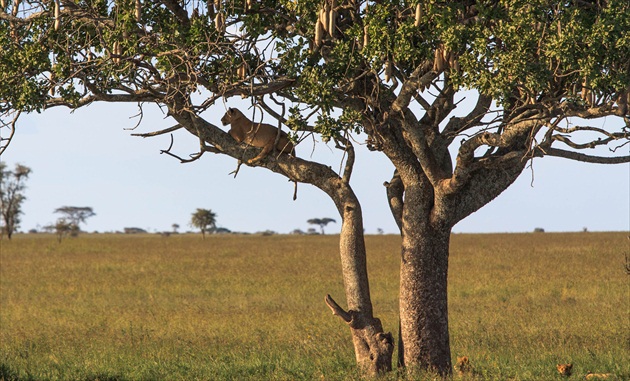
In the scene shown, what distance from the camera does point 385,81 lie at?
1050 cm

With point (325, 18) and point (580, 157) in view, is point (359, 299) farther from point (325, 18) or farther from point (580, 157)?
point (325, 18)

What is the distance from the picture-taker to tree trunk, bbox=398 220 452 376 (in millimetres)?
12883

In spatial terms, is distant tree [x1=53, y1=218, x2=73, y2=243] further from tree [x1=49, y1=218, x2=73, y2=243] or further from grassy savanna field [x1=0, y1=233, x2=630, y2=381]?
grassy savanna field [x1=0, y1=233, x2=630, y2=381]

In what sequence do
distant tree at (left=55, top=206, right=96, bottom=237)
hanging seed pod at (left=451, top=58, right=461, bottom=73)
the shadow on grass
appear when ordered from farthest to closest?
distant tree at (left=55, top=206, right=96, bottom=237), the shadow on grass, hanging seed pod at (left=451, top=58, right=461, bottom=73)

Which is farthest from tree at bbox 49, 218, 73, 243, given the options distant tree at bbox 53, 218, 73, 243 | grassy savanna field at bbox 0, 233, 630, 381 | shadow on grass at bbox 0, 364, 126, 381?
shadow on grass at bbox 0, 364, 126, 381

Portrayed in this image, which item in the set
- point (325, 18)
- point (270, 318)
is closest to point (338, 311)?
point (325, 18)

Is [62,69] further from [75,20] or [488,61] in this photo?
[488,61]

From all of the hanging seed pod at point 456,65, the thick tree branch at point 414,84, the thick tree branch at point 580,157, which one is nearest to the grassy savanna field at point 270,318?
the thick tree branch at point 580,157

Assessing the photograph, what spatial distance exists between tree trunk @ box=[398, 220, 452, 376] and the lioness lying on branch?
93.7 inches

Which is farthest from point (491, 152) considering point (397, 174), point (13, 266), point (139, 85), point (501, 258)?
point (13, 266)

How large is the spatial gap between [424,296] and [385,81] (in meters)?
3.95

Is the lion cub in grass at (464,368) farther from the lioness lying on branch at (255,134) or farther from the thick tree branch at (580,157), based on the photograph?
the lioness lying on branch at (255,134)

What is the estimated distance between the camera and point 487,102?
42.5 feet

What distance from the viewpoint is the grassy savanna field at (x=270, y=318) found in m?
14.6
